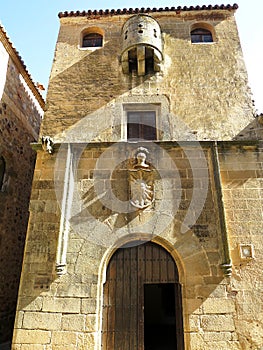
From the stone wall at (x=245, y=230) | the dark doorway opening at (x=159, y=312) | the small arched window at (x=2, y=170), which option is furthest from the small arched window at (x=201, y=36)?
the dark doorway opening at (x=159, y=312)

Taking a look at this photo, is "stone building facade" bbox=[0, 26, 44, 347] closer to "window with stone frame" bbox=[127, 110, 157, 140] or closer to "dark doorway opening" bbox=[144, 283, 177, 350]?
"window with stone frame" bbox=[127, 110, 157, 140]

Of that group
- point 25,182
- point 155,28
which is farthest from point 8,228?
point 155,28

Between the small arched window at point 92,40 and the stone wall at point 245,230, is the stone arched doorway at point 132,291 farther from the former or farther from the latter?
the small arched window at point 92,40

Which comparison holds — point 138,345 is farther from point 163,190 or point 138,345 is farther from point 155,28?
point 155,28

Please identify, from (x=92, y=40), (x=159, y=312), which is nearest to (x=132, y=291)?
(x=159, y=312)

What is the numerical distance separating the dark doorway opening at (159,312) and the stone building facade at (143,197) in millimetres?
675

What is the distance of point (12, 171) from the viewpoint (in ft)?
24.0

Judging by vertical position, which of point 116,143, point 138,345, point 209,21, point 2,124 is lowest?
point 138,345

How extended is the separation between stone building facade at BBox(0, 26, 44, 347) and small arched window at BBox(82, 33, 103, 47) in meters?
1.97

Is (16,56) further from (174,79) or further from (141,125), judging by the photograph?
(174,79)

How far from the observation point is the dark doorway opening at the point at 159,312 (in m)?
7.72

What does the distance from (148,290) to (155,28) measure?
7.55 m

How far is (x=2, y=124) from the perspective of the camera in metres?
6.91

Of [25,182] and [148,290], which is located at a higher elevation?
[25,182]
